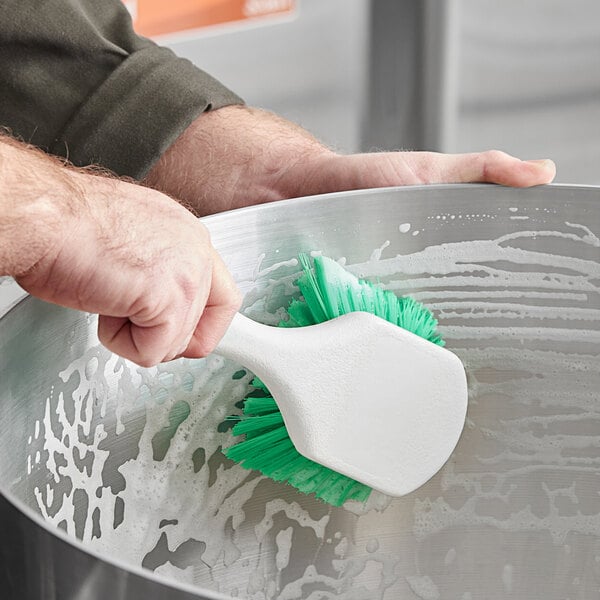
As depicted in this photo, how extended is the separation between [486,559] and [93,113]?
1.29 feet

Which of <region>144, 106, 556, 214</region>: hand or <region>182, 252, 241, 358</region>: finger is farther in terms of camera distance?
<region>144, 106, 556, 214</region>: hand

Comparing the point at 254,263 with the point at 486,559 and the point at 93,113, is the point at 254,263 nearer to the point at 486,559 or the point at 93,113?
the point at 93,113

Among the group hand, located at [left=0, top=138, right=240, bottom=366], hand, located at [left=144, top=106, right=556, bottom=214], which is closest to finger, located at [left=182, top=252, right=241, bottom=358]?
hand, located at [left=0, top=138, right=240, bottom=366]

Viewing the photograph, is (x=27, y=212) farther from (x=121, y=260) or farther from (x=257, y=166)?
(x=257, y=166)

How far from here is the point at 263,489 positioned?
59 cm

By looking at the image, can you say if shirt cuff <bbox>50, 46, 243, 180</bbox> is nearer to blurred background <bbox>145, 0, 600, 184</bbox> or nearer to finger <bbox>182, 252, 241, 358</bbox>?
finger <bbox>182, 252, 241, 358</bbox>

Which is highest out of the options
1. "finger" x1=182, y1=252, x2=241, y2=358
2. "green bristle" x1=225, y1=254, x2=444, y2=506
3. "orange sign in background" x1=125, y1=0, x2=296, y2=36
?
"finger" x1=182, y1=252, x2=241, y2=358

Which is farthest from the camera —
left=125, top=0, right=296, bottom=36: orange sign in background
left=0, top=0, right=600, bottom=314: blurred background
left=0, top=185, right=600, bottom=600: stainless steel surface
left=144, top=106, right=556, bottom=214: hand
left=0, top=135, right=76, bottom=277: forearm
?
left=0, top=0, right=600, bottom=314: blurred background

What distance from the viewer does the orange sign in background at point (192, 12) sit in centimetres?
112

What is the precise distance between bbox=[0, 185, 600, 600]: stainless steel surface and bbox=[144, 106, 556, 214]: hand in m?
0.05

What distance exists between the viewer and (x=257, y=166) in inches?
24.6

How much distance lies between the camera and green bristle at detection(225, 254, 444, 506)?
1.76 feet

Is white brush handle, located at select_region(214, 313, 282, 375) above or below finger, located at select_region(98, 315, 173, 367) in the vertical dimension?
below

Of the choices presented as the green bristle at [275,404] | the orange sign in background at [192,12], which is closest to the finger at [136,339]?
the green bristle at [275,404]
